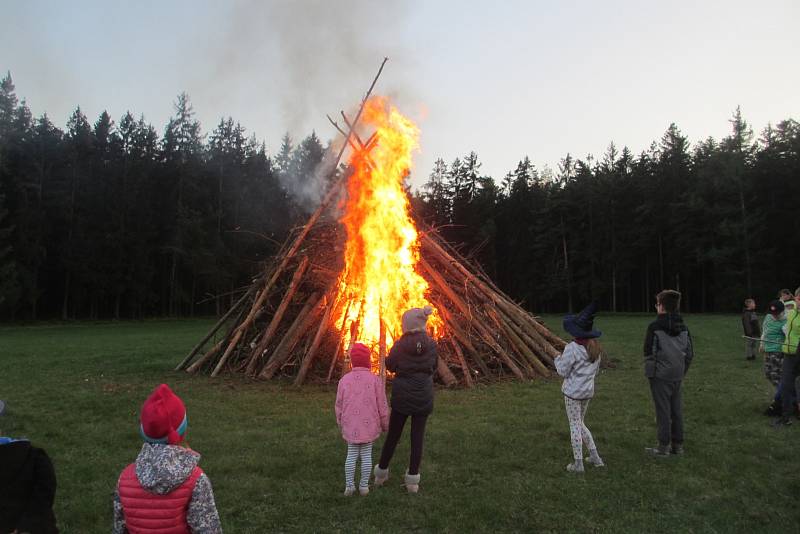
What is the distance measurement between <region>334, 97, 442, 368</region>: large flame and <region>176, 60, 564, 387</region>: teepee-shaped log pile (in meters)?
0.18

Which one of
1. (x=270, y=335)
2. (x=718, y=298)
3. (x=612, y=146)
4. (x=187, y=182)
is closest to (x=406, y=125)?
(x=270, y=335)

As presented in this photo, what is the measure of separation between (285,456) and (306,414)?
2.20m

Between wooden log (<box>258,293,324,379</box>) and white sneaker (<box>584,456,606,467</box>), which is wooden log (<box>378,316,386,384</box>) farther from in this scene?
white sneaker (<box>584,456,606,467</box>)

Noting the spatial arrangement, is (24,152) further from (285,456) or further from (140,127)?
(285,456)

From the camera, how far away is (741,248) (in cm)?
4362

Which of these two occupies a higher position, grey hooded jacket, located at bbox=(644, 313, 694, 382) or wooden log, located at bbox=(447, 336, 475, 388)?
grey hooded jacket, located at bbox=(644, 313, 694, 382)

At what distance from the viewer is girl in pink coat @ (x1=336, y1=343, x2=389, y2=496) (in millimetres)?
5465

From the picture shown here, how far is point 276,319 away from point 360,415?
7723mm

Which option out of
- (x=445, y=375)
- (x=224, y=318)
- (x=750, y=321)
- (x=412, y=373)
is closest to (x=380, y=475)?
(x=412, y=373)

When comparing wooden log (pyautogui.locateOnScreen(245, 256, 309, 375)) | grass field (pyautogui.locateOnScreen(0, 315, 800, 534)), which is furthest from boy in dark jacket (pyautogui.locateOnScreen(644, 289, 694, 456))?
wooden log (pyautogui.locateOnScreen(245, 256, 309, 375))

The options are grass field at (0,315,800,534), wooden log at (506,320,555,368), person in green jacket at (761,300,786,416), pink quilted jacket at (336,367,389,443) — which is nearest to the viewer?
grass field at (0,315,800,534)

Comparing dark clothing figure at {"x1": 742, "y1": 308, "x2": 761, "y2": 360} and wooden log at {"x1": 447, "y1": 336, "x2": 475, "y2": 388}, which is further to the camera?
dark clothing figure at {"x1": 742, "y1": 308, "x2": 761, "y2": 360}

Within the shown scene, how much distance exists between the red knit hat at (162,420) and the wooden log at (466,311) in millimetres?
10105

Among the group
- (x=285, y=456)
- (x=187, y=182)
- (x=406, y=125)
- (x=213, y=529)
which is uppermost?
(x=187, y=182)
